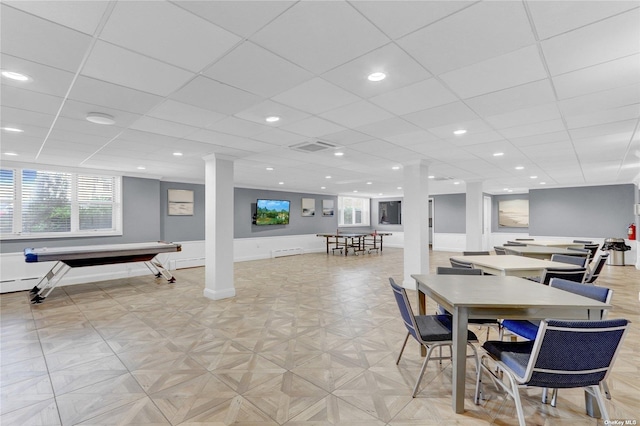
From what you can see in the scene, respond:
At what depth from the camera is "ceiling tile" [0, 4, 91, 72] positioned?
1.75m

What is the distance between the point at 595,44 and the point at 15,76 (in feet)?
13.7

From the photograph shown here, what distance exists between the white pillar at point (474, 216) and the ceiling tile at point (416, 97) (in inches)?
258

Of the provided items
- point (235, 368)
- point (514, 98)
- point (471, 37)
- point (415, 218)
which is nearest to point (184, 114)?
point (235, 368)

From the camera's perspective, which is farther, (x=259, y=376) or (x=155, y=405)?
(x=259, y=376)

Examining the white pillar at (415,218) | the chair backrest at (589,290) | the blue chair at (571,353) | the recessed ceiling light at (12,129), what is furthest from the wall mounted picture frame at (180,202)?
the blue chair at (571,353)

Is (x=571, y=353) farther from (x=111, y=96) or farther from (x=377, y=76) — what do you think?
(x=111, y=96)

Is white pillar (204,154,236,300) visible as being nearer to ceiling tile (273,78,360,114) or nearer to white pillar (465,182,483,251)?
ceiling tile (273,78,360,114)

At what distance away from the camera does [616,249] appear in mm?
9078

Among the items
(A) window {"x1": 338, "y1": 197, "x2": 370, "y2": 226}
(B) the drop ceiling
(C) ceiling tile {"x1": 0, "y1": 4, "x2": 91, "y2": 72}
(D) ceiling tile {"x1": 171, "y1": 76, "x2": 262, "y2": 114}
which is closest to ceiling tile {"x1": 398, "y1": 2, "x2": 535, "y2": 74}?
(B) the drop ceiling

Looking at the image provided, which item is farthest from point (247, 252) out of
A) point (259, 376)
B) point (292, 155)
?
point (259, 376)

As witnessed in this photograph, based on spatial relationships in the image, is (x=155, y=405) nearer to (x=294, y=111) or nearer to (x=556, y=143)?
(x=294, y=111)

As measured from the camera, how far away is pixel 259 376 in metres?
2.81

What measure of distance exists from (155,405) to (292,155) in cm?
407

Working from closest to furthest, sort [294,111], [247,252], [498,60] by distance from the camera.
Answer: [498,60] → [294,111] → [247,252]
